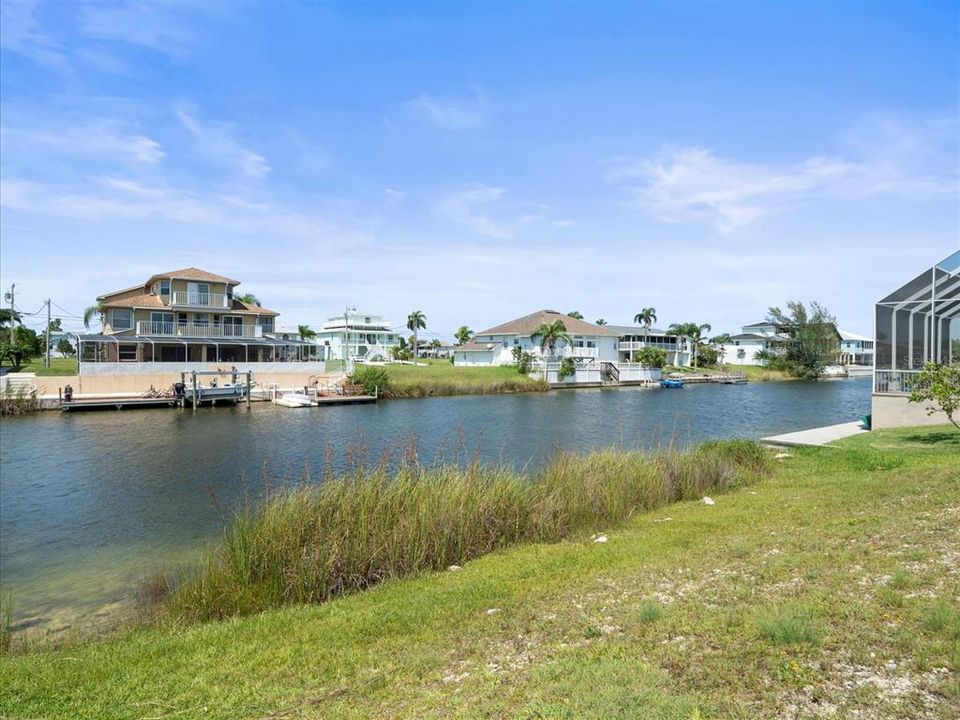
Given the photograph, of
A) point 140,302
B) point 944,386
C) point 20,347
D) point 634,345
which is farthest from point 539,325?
point 944,386

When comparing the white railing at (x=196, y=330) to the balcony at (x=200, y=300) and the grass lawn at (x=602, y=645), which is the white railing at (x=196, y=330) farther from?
the grass lawn at (x=602, y=645)

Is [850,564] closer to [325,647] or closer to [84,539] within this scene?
[325,647]

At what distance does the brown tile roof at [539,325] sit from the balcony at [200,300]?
33.2 m

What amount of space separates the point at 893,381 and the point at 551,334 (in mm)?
45480

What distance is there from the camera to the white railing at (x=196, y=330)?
1964 inches

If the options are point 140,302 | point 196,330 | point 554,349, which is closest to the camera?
point 140,302

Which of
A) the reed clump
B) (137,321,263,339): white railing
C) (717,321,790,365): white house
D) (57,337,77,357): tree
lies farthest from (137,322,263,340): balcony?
(717,321,790,365): white house

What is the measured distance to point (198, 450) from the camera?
25000mm

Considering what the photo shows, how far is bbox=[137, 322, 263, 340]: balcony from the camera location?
164 feet

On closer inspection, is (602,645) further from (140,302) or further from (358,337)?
(358,337)

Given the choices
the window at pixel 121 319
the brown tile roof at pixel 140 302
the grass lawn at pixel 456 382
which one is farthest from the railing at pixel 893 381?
the window at pixel 121 319

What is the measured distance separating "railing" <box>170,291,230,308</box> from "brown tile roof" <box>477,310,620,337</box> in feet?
109

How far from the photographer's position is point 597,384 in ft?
219

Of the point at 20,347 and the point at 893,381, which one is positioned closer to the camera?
the point at 893,381
